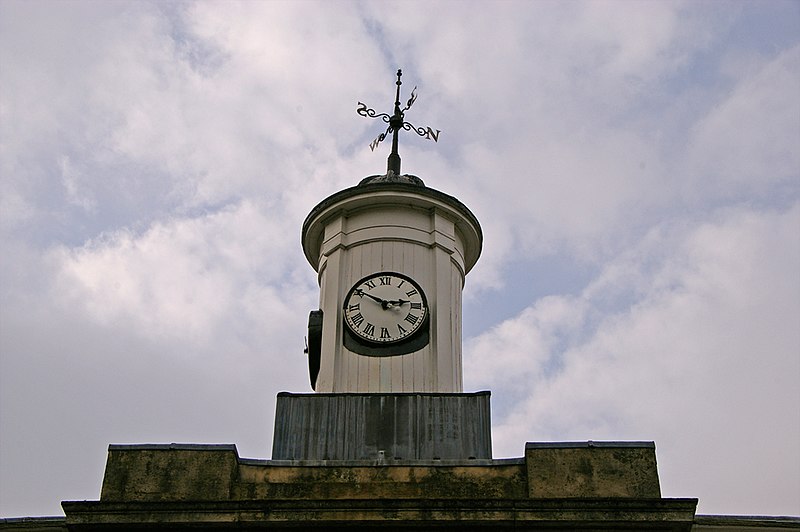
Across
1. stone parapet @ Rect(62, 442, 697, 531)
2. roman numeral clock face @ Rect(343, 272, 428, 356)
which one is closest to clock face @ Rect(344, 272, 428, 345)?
roman numeral clock face @ Rect(343, 272, 428, 356)

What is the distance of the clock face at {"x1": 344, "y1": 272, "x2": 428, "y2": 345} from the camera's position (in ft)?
59.0

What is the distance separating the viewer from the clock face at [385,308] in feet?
59.0

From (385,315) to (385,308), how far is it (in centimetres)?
12

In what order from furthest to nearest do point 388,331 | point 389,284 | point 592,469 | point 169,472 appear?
point 389,284 → point 388,331 → point 169,472 → point 592,469

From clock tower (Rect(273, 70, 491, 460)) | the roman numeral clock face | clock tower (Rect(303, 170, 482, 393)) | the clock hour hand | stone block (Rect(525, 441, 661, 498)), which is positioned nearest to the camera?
stone block (Rect(525, 441, 661, 498))

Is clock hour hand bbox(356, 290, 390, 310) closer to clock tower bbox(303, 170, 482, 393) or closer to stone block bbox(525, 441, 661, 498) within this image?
clock tower bbox(303, 170, 482, 393)

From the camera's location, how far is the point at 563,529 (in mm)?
14156

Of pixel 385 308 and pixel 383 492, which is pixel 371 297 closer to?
pixel 385 308

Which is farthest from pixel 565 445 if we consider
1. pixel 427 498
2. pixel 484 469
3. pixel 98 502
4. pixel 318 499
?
pixel 98 502

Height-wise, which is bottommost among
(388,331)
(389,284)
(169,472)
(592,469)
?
(169,472)

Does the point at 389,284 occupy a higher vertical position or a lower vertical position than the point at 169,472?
higher

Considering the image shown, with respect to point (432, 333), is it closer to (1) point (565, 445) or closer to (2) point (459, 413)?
(2) point (459, 413)

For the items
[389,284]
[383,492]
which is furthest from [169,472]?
[389,284]

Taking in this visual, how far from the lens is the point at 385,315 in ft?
59.6
